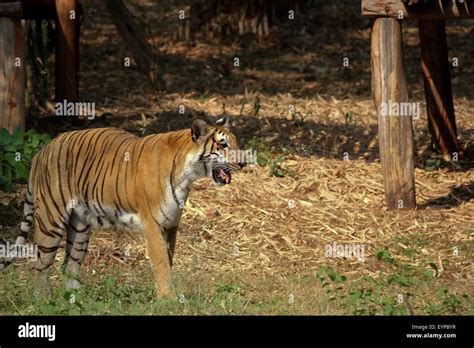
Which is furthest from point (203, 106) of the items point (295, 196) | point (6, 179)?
point (6, 179)

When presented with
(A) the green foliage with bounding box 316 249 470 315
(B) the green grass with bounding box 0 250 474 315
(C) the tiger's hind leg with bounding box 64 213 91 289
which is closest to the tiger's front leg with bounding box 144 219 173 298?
(B) the green grass with bounding box 0 250 474 315

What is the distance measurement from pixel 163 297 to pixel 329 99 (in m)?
7.08

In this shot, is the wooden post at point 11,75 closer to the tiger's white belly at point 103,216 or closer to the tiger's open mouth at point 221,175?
the tiger's white belly at point 103,216

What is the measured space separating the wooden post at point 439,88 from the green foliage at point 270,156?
5.35 ft

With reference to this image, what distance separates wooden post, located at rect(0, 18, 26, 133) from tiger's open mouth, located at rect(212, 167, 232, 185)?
142 inches

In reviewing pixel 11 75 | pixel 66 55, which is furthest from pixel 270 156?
pixel 11 75

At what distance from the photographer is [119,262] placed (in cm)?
927

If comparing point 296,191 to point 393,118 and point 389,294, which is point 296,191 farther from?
point 389,294

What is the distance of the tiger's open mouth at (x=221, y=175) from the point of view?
7.97 metres

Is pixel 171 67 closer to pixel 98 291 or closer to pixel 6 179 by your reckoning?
pixel 6 179

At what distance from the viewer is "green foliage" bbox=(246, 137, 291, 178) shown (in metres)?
11.4

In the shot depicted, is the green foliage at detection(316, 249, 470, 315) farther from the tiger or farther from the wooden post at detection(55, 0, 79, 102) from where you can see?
the wooden post at detection(55, 0, 79, 102)

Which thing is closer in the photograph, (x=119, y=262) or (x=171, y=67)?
(x=119, y=262)

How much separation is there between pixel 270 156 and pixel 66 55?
258cm
